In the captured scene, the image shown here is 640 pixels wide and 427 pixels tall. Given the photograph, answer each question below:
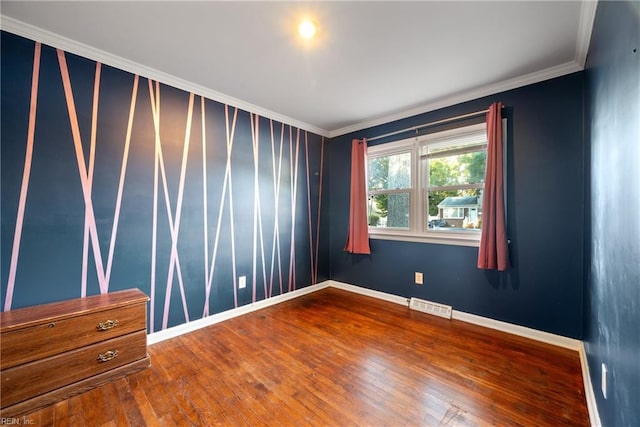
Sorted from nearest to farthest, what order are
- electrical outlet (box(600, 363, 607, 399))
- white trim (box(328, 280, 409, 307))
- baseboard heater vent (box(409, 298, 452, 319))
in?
electrical outlet (box(600, 363, 607, 399))
baseboard heater vent (box(409, 298, 452, 319))
white trim (box(328, 280, 409, 307))

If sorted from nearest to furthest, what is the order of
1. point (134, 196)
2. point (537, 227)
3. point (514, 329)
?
1. point (134, 196)
2. point (537, 227)
3. point (514, 329)

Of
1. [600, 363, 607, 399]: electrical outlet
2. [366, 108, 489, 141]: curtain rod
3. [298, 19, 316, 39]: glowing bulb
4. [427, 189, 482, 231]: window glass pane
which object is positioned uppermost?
[298, 19, 316, 39]: glowing bulb

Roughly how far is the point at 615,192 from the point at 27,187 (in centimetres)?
340

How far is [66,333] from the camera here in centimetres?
163

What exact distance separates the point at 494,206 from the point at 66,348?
3540mm

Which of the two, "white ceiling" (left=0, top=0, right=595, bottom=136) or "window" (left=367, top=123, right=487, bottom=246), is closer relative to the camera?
"white ceiling" (left=0, top=0, right=595, bottom=136)

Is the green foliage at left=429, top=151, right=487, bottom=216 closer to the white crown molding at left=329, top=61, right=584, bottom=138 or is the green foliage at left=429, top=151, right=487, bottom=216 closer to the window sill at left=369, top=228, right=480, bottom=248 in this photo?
the window sill at left=369, top=228, right=480, bottom=248

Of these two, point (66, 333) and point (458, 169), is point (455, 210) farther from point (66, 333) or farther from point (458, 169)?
point (66, 333)

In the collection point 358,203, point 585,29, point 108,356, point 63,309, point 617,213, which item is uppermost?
point 585,29

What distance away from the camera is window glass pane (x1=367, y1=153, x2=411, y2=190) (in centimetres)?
335

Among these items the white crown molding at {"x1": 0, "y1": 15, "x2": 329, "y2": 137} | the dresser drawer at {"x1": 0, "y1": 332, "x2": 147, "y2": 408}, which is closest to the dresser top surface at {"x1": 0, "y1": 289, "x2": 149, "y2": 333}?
the dresser drawer at {"x1": 0, "y1": 332, "x2": 147, "y2": 408}

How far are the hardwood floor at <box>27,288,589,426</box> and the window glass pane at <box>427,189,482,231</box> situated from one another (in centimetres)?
108

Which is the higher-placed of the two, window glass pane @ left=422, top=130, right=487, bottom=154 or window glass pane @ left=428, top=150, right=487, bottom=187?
window glass pane @ left=422, top=130, right=487, bottom=154

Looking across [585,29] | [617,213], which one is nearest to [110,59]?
[617,213]
